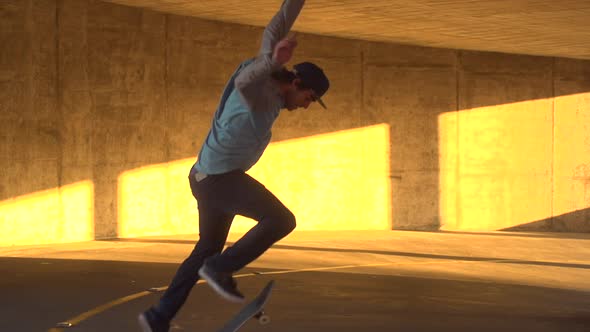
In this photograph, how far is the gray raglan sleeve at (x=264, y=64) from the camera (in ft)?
15.5

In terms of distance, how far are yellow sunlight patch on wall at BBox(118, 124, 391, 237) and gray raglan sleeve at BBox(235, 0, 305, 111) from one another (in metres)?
8.43

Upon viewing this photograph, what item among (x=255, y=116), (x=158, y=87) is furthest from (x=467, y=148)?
(x=255, y=116)

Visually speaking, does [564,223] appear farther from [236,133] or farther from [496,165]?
[236,133]

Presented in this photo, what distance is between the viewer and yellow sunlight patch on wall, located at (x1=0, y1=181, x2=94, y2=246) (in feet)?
38.5

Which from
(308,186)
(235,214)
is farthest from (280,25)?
(308,186)

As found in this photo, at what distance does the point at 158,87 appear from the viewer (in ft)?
44.0

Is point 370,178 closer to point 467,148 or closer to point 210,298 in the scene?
point 467,148

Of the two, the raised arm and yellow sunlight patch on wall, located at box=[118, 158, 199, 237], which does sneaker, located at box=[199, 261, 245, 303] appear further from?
yellow sunlight patch on wall, located at box=[118, 158, 199, 237]

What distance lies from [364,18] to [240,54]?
211 centimetres

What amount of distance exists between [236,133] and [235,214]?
41 centimetres

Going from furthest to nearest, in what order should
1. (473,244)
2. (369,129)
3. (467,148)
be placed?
(467,148) → (369,129) → (473,244)

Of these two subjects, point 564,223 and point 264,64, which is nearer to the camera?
point 264,64

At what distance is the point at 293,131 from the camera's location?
49.6 feet

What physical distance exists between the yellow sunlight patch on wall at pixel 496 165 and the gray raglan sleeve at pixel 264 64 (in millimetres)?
12135
